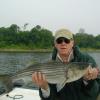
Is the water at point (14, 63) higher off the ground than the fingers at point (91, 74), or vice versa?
the fingers at point (91, 74)

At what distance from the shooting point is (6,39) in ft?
333

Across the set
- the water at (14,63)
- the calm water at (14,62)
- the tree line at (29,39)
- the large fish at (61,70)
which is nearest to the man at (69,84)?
the large fish at (61,70)

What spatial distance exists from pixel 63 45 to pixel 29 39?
99063mm

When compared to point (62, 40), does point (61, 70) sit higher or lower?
lower

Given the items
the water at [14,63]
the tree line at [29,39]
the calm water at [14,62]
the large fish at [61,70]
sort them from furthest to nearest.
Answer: the tree line at [29,39], the calm water at [14,62], the water at [14,63], the large fish at [61,70]

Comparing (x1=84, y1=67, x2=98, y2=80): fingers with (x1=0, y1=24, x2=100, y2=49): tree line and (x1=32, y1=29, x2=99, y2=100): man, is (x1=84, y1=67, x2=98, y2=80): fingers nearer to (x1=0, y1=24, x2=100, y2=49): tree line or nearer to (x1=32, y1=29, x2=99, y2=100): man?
(x1=32, y1=29, x2=99, y2=100): man

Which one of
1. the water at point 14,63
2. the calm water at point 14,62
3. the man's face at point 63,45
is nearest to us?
the man's face at point 63,45

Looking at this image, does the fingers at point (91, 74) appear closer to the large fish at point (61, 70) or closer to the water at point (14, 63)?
the large fish at point (61, 70)

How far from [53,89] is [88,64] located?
32.1 inches

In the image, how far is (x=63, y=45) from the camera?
4875mm

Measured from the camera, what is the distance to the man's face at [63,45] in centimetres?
489

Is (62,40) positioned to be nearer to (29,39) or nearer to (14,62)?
(14,62)

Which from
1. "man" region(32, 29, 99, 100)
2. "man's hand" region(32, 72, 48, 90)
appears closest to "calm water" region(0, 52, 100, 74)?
"man" region(32, 29, 99, 100)

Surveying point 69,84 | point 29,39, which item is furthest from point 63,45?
point 29,39
